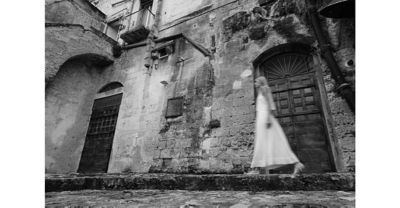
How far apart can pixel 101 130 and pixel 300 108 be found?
7266 millimetres

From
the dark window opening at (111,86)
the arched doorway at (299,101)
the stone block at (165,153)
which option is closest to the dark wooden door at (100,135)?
the dark window opening at (111,86)

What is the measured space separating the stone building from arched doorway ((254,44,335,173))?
0.02m

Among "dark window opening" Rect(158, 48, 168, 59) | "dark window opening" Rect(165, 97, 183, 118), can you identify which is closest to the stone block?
"dark window opening" Rect(165, 97, 183, 118)

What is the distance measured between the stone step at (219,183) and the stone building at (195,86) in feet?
6.23

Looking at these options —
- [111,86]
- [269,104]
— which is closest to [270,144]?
[269,104]

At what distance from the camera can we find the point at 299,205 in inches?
55.4

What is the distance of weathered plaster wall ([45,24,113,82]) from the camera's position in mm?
6668

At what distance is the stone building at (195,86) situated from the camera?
450cm

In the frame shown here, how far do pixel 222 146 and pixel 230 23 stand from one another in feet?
13.1

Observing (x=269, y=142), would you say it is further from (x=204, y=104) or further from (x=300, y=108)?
(x=204, y=104)

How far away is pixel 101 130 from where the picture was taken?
7.81 meters

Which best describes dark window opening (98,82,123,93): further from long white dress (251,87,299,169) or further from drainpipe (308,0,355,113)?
drainpipe (308,0,355,113)

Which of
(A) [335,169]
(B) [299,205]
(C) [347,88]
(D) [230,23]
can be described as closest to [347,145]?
(A) [335,169]

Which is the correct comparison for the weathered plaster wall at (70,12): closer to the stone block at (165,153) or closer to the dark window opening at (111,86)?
the dark window opening at (111,86)
